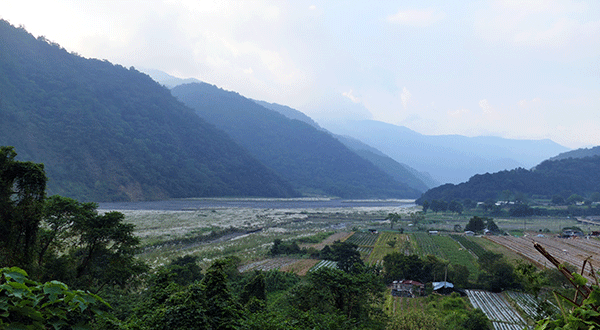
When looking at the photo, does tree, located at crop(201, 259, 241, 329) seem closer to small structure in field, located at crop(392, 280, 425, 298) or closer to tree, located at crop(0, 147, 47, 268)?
tree, located at crop(0, 147, 47, 268)

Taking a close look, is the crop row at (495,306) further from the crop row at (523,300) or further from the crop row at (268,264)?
the crop row at (268,264)

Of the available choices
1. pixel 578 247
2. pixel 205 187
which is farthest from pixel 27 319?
pixel 205 187

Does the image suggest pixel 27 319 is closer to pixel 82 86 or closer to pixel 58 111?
pixel 58 111

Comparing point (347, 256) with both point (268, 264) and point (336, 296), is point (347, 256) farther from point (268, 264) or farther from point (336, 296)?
point (336, 296)

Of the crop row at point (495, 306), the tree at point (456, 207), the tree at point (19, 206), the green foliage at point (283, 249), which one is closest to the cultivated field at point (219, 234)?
the green foliage at point (283, 249)

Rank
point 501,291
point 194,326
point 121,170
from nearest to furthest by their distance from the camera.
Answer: point 194,326 → point 501,291 → point 121,170

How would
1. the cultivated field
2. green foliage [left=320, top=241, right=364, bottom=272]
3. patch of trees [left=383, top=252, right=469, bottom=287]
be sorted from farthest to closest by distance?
1. the cultivated field
2. green foliage [left=320, top=241, right=364, bottom=272]
3. patch of trees [left=383, top=252, right=469, bottom=287]

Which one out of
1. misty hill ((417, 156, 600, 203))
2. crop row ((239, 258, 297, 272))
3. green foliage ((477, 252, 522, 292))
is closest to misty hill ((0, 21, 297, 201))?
crop row ((239, 258, 297, 272))

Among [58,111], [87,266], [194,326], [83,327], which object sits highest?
[58,111]
